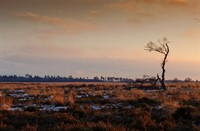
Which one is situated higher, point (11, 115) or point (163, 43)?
point (163, 43)

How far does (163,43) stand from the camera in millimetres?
38000

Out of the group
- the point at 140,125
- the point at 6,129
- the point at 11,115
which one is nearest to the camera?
the point at 6,129

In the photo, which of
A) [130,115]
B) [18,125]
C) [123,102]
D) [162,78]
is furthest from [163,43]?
[18,125]

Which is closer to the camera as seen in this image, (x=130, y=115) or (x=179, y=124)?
(x=179, y=124)

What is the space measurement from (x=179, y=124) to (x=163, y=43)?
84.7 ft

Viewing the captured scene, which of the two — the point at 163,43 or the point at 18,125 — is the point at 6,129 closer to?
the point at 18,125

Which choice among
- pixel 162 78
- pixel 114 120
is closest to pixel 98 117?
pixel 114 120

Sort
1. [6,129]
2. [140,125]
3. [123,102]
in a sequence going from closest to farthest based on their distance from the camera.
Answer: [6,129] < [140,125] < [123,102]

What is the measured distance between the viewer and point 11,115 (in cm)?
1481

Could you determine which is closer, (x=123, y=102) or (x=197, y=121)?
(x=197, y=121)

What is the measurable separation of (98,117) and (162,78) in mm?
23503

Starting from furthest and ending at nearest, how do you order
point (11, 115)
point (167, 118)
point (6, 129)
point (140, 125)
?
point (11, 115) → point (167, 118) → point (140, 125) → point (6, 129)

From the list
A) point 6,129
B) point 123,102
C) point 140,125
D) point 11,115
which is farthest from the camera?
point 123,102

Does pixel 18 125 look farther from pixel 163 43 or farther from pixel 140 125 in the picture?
pixel 163 43
